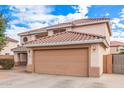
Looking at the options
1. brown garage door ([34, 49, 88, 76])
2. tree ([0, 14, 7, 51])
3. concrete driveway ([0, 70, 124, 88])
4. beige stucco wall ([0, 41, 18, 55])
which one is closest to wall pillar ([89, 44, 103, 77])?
brown garage door ([34, 49, 88, 76])

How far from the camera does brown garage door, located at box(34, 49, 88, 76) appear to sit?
11.1 meters

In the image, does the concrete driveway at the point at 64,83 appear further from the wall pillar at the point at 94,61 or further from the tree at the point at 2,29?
the tree at the point at 2,29

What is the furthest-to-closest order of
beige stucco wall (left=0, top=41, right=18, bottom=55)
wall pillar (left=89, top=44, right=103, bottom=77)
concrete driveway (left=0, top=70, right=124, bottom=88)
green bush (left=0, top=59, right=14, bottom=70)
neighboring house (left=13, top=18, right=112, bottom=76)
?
1. beige stucco wall (left=0, top=41, right=18, bottom=55)
2. green bush (left=0, top=59, right=14, bottom=70)
3. neighboring house (left=13, top=18, right=112, bottom=76)
4. wall pillar (left=89, top=44, right=103, bottom=77)
5. concrete driveway (left=0, top=70, right=124, bottom=88)

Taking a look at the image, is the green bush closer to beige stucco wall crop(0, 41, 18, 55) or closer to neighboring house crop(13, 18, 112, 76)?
neighboring house crop(13, 18, 112, 76)

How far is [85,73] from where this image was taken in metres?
11.0

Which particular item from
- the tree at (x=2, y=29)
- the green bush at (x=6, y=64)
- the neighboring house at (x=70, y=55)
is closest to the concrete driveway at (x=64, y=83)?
the neighboring house at (x=70, y=55)

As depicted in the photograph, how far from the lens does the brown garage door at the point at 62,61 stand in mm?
11125

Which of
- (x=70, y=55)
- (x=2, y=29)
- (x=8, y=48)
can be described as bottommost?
(x=70, y=55)

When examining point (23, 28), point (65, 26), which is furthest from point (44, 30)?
point (23, 28)

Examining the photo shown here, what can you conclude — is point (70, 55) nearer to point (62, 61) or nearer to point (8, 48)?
point (62, 61)

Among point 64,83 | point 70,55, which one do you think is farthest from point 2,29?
point 64,83

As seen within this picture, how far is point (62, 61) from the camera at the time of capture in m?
11.9
